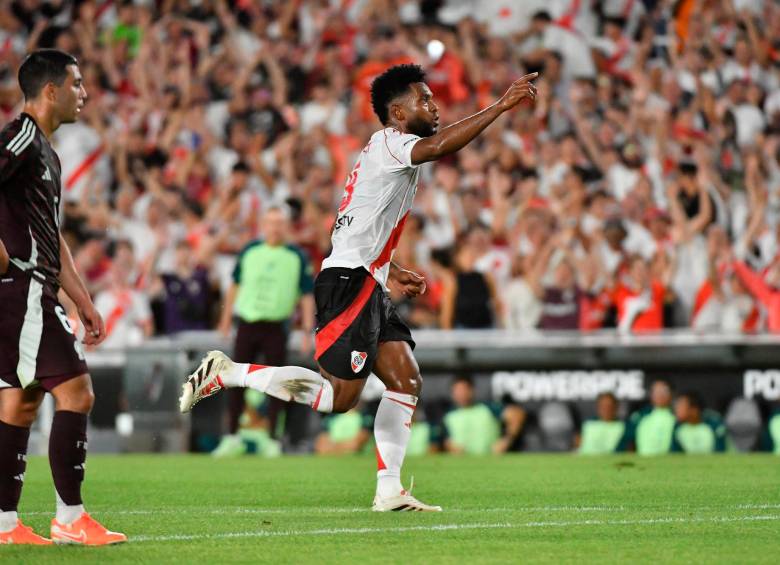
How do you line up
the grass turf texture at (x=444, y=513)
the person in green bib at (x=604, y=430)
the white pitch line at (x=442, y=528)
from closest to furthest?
1. the grass turf texture at (x=444, y=513)
2. the white pitch line at (x=442, y=528)
3. the person in green bib at (x=604, y=430)

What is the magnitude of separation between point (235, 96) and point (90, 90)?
6.87ft

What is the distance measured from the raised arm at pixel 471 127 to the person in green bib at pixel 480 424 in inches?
295

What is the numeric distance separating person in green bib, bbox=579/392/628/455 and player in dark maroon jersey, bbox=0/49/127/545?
28.5 ft

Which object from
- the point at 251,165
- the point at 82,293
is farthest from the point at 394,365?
the point at 251,165

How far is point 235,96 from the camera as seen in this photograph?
60.6 feet

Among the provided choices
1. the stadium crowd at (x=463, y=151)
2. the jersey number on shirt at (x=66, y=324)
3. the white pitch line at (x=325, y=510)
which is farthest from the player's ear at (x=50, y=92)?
the stadium crowd at (x=463, y=151)

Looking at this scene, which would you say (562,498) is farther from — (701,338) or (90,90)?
(90,90)

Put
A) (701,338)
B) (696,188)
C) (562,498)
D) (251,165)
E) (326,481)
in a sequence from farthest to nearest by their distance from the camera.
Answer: (251,165)
(696,188)
(701,338)
(326,481)
(562,498)

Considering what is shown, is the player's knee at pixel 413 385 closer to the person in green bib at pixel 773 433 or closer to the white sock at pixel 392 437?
the white sock at pixel 392 437

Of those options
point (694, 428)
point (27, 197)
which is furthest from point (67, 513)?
point (694, 428)

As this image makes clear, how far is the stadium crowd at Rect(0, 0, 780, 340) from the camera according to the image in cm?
1501

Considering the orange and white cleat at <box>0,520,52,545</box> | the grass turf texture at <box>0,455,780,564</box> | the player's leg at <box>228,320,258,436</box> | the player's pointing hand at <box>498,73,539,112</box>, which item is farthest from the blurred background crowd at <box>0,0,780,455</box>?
the orange and white cleat at <box>0,520,52,545</box>

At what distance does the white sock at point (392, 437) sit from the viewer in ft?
25.5

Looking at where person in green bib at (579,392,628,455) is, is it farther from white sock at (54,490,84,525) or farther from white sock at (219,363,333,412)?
white sock at (54,490,84,525)
